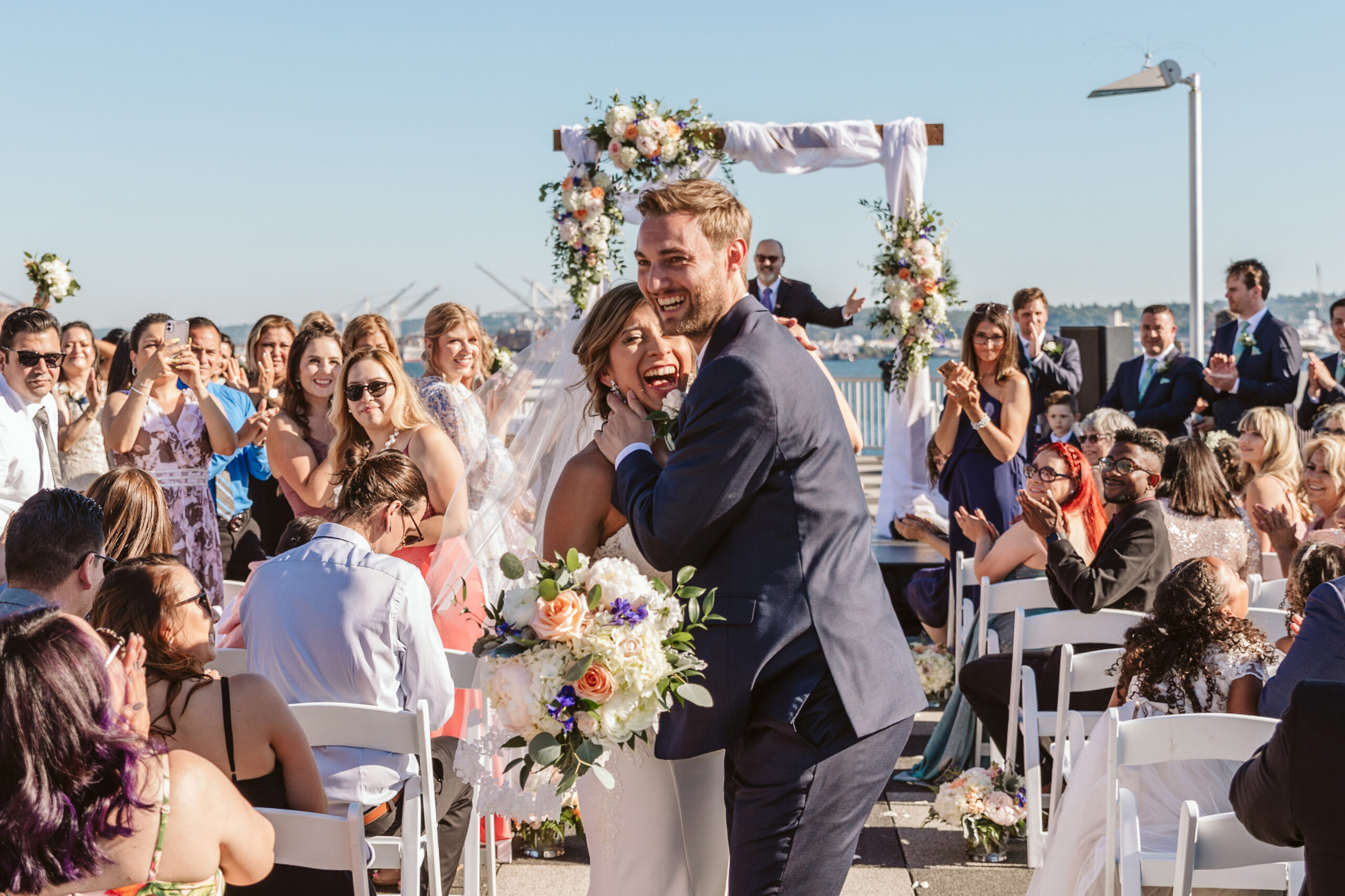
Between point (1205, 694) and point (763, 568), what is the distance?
181cm

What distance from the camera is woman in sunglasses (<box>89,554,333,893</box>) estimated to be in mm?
2408

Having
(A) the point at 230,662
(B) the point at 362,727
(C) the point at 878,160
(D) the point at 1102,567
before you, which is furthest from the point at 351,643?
(C) the point at 878,160

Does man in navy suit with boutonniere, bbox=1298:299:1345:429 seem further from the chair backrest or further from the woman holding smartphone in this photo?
the chair backrest

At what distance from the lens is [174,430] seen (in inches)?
223

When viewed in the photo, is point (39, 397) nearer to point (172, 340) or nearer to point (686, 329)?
point (172, 340)

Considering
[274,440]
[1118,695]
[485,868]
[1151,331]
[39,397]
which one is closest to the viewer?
[1118,695]

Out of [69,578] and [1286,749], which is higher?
[69,578]

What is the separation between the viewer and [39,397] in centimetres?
530

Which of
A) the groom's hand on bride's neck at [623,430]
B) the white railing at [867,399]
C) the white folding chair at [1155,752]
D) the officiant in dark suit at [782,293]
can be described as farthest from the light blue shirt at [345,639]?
the white railing at [867,399]

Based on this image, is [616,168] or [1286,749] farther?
[616,168]

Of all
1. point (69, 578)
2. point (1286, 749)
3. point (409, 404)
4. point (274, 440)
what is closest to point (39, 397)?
point (274, 440)

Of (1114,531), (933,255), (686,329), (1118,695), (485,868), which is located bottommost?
(485,868)

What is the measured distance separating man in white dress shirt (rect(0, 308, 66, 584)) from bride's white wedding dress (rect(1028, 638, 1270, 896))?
14.3 ft

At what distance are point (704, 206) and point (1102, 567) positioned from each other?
9.46 feet
